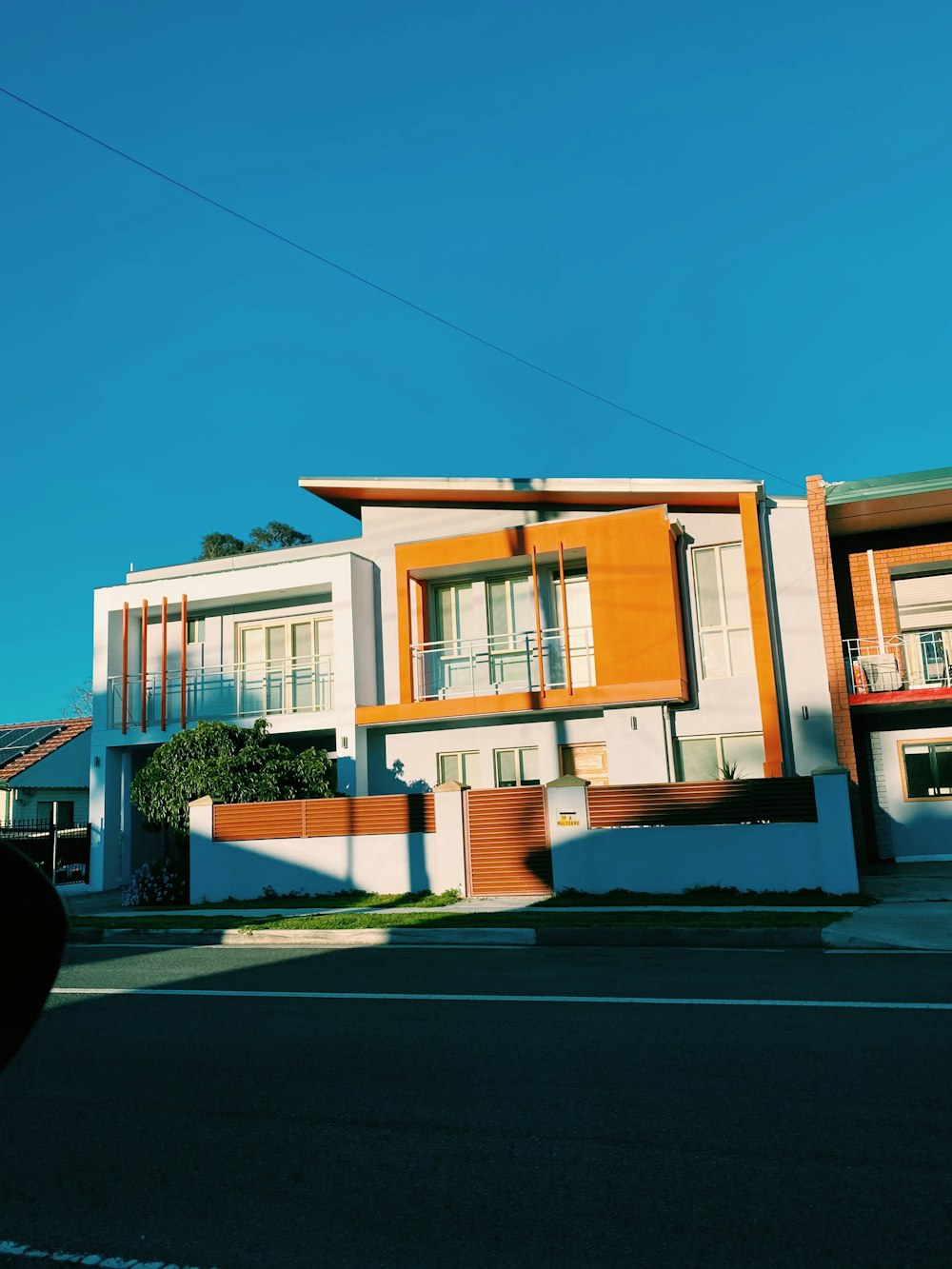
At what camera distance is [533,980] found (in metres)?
9.48

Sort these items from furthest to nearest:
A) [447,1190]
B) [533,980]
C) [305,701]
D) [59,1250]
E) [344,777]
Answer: [305,701], [344,777], [533,980], [447,1190], [59,1250]

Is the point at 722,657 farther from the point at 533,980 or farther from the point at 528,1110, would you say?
the point at 528,1110

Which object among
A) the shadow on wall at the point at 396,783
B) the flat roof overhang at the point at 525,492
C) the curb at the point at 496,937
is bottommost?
the curb at the point at 496,937

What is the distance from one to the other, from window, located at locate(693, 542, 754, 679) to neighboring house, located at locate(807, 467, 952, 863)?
1.54 metres

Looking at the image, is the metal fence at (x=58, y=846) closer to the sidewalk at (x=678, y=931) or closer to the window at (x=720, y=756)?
the sidewalk at (x=678, y=931)

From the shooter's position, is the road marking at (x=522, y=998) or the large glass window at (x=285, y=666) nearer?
the road marking at (x=522, y=998)

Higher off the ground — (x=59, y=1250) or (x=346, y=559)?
(x=346, y=559)

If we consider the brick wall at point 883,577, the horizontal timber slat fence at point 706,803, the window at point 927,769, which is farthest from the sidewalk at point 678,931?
the brick wall at point 883,577

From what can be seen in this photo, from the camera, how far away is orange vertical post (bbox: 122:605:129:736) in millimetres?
Result: 23750

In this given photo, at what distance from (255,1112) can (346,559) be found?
57.8 ft

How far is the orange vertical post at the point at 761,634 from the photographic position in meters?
19.8

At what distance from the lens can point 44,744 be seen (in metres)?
31.9

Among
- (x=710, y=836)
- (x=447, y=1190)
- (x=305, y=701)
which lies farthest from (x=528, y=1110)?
(x=305, y=701)

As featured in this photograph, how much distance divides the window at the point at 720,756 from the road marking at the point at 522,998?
39.9ft
